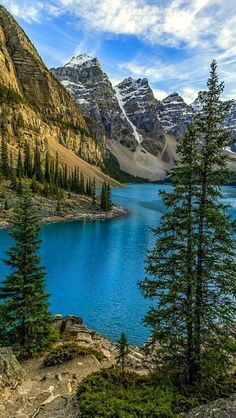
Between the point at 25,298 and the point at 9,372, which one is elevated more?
the point at 25,298

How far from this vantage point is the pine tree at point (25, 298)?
18.9m

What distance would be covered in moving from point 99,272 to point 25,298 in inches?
1009

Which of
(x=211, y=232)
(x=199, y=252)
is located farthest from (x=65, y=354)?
(x=211, y=232)

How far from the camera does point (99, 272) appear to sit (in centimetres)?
4444

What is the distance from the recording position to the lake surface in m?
30.2

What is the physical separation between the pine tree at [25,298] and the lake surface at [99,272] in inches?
338

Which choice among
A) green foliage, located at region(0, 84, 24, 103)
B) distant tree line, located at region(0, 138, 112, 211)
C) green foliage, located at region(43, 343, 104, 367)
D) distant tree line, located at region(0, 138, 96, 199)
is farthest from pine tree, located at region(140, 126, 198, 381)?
green foliage, located at region(0, 84, 24, 103)

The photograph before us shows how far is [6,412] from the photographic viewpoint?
41.2ft

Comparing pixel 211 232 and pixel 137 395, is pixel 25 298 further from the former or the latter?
pixel 211 232

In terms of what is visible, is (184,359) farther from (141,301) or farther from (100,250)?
(100,250)

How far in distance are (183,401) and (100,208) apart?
287 feet

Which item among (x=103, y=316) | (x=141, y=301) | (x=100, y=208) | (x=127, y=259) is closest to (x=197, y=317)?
(x=103, y=316)

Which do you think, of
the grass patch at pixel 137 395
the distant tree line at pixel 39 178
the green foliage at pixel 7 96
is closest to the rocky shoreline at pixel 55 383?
the grass patch at pixel 137 395

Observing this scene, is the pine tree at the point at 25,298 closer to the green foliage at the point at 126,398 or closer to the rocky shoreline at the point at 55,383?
the rocky shoreline at the point at 55,383
